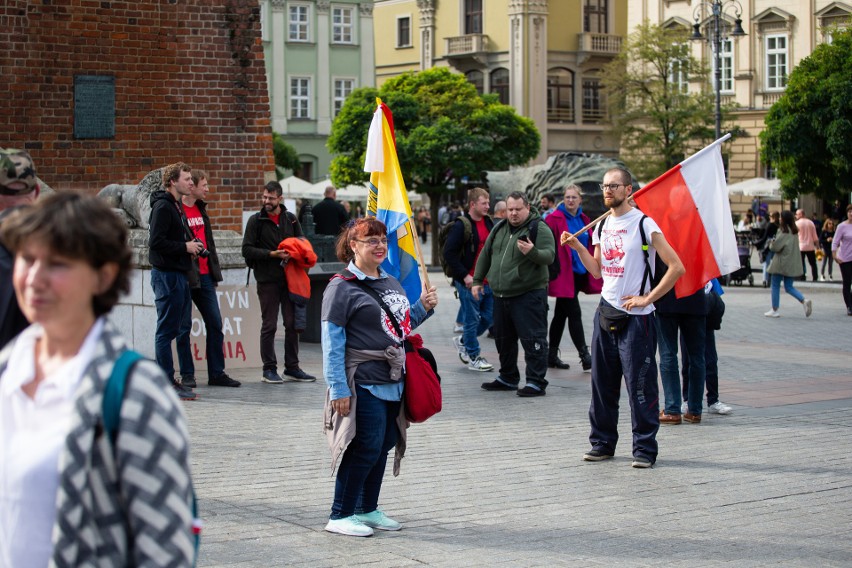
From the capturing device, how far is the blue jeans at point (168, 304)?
10.7m

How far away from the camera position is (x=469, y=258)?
13.8 metres

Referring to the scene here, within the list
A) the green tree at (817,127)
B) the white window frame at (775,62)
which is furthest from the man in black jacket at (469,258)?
the white window frame at (775,62)

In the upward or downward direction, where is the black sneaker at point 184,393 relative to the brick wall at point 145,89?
downward

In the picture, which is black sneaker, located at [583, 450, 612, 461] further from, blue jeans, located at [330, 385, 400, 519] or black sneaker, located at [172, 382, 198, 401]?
black sneaker, located at [172, 382, 198, 401]

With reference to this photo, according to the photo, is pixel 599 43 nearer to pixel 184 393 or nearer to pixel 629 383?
pixel 184 393

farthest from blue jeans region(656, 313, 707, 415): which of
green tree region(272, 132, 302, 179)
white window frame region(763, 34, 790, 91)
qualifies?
Result: green tree region(272, 132, 302, 179)

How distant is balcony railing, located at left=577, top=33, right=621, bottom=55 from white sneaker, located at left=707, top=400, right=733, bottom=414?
194 ft

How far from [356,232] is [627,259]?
2.63 metres

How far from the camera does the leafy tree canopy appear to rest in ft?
127

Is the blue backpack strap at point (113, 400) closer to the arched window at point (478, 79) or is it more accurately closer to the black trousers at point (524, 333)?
the black trousers at point (524, 333)

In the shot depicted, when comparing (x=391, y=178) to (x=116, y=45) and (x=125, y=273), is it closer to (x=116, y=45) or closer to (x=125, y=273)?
(x=125, y=273)

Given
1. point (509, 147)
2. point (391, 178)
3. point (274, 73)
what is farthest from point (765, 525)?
point (274, 73)

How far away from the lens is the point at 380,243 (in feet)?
21.1

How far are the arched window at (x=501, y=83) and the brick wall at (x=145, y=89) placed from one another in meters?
53.9
